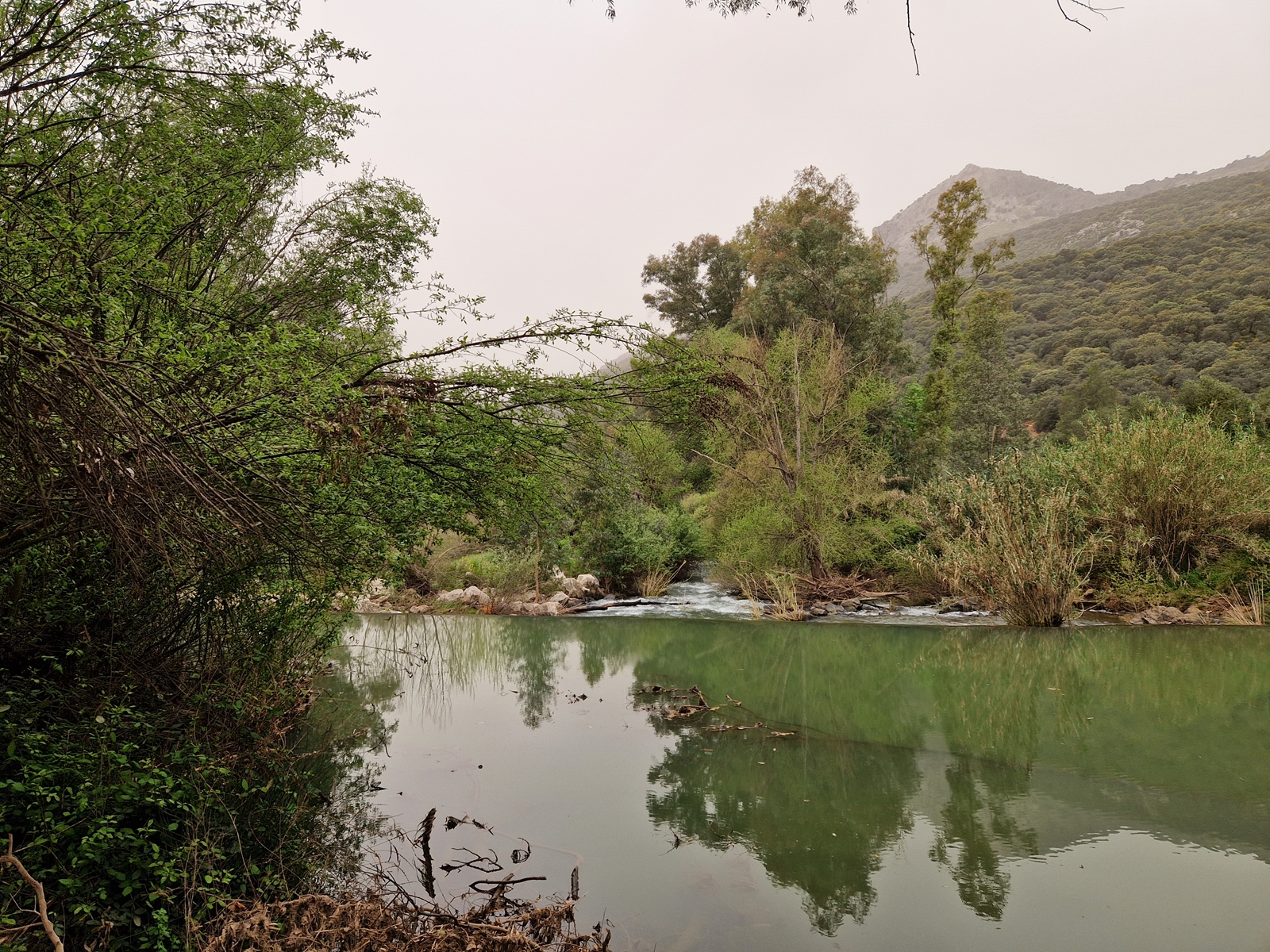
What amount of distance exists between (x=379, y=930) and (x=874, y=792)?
4008 mm

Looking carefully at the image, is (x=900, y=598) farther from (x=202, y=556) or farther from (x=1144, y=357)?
(x=1144, y=357)

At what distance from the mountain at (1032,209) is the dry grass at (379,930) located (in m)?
71.2

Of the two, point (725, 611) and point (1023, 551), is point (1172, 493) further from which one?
point (725, 611)

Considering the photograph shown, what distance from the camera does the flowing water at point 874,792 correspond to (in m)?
3.95

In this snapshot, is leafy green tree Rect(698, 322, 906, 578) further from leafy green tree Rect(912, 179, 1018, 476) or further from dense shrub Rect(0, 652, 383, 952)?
dense shrub Rect(0, 652, 383, 952)

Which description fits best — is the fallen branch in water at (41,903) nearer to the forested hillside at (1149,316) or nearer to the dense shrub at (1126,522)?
the dense shrub at (1126,522)

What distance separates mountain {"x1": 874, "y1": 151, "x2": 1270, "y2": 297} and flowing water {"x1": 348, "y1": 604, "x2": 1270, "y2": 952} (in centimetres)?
6448

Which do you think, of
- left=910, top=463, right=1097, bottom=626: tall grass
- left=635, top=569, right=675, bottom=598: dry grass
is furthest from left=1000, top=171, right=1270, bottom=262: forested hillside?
left=910, top=463, right=1097, bottom=626: tall grass

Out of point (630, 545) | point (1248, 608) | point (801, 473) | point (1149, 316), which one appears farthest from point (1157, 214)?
point (630, 545)

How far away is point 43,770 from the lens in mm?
3057

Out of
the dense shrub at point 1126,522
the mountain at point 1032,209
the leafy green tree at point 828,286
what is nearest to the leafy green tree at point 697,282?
the leafy green tree at point 828,286

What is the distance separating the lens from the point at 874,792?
582 centimetres

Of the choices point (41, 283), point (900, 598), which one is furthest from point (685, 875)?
point (900, 598)

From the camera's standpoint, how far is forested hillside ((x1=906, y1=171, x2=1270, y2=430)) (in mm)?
30422
